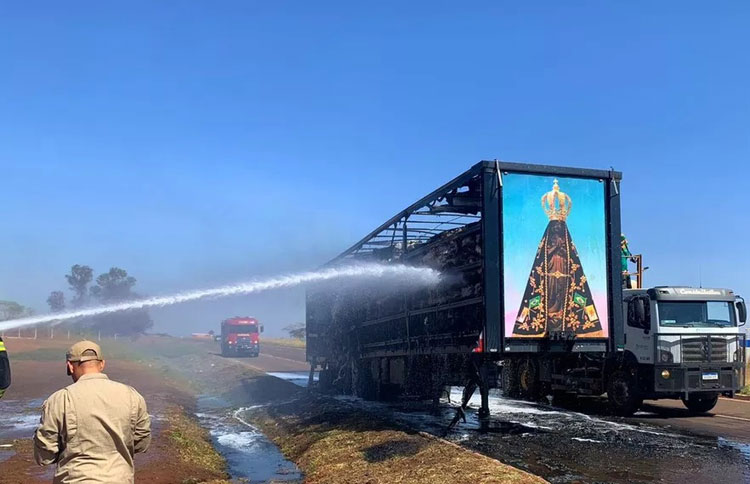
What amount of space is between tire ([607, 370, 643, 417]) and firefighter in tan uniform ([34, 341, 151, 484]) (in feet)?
42.1

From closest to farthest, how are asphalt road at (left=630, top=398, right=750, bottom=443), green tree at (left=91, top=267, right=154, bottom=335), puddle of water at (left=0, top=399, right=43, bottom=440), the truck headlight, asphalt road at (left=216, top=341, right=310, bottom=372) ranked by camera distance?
asphalt road at (left=630, top=398, right=750, bottom=443)
puddle of water at (left=0, top=399, right=43, bottom=440)
the truck headlight
asphalt road at (left=216, top=341, right=310, bottom=372)
green tree at (left=91, top=267, right=154, bottom=335)

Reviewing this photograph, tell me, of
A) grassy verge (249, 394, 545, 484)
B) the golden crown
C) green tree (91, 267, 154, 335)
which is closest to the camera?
grassy verge (249, 394, 545, 484)

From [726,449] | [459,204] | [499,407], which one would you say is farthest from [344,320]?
[726,449]

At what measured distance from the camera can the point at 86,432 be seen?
402 cm

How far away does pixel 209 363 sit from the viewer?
40812mm

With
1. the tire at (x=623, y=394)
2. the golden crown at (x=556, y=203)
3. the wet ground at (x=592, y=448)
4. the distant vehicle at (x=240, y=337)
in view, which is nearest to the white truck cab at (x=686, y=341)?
the tire at (x=623, y=394)

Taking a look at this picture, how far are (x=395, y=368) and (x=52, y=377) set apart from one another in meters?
21.2

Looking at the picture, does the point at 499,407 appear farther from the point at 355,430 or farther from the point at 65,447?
the point at 65,447

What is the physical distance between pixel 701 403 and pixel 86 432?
49.0 feet

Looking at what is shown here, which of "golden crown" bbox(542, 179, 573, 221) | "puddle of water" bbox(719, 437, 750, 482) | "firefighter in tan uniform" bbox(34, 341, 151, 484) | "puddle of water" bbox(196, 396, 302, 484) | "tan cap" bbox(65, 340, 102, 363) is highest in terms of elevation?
"golden crown" bbox(542, 179, 573, 221)

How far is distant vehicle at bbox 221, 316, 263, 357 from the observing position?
49.3m

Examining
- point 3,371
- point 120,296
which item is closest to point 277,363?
point 3,371

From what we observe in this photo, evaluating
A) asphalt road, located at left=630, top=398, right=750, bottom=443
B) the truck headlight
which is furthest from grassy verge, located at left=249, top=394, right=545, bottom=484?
the truck headlight

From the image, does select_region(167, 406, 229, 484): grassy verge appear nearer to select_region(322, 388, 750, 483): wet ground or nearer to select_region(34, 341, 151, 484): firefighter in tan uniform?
select_region(322, 388, 750, 483): wet ground
